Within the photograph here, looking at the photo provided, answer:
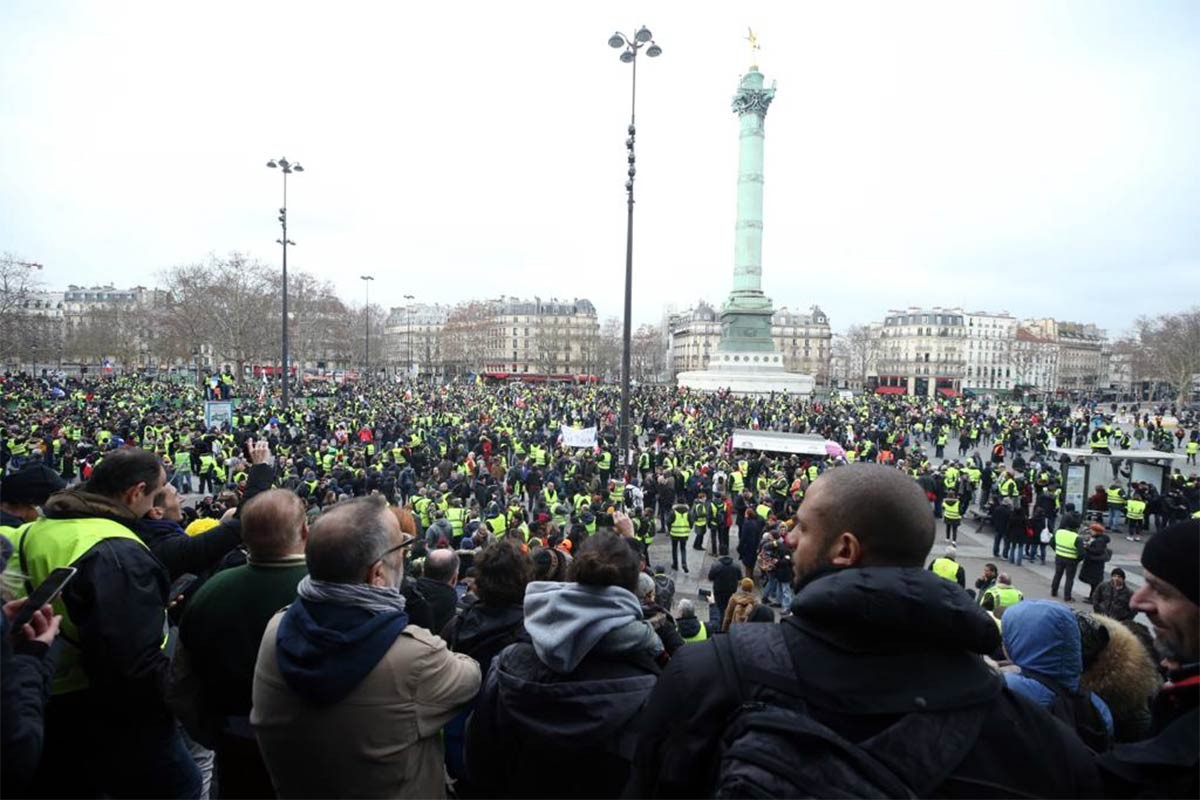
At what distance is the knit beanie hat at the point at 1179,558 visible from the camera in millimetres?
1676

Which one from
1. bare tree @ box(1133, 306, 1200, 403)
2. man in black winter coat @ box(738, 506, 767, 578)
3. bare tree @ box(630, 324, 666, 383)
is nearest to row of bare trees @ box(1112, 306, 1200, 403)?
bare tree @ box(1133, 306, 1200, 403)

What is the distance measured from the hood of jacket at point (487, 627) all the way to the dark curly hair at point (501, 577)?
0.04 m

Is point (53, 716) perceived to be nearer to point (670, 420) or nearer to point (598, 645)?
point (598, 645)

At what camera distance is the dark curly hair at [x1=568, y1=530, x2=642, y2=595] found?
2240mm

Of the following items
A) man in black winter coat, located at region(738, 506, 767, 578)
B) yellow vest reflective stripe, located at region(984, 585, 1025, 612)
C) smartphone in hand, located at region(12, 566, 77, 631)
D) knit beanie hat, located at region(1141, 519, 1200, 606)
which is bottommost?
man in black winter coat, located at region(738, 506, 767, 578)

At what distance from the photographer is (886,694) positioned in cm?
123

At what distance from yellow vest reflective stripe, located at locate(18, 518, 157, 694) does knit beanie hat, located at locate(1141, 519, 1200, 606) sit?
3337 mm

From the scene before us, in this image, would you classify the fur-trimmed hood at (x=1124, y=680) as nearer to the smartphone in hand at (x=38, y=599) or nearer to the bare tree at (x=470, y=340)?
the smartphone in hand at (x=38, y=599)

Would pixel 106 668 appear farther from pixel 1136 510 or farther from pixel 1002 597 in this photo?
pixel 1136 510

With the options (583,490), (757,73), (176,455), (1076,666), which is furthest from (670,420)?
(757,73)

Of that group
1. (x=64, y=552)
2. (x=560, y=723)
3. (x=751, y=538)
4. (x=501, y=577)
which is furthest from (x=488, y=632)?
(x=751, y=538)

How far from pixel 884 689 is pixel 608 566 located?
1.12m

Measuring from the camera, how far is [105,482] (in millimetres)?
2811

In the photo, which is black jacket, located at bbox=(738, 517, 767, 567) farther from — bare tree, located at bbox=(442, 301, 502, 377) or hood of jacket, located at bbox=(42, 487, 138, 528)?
bare tree, located at bbox=(442, 301, 502, 377)
